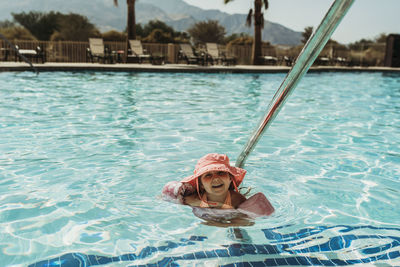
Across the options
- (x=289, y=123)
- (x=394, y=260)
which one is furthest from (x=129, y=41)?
(x=394, y=260)

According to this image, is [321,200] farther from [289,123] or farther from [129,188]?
[289,123]

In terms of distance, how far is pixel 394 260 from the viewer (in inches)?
100

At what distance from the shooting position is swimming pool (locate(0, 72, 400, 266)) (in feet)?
8.82

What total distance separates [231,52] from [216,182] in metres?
22.8

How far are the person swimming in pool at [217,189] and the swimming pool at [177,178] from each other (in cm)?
11

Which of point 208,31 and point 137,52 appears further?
point 208,31

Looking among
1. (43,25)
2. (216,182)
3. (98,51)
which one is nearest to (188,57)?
(98,51)

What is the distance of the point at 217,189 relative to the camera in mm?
3018

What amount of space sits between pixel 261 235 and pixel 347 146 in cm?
319

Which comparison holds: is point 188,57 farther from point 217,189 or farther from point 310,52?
point 310,52

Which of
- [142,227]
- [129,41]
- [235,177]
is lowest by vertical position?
[142,227]

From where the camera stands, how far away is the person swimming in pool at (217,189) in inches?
117

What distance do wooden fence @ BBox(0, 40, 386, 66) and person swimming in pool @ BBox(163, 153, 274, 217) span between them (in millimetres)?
17302

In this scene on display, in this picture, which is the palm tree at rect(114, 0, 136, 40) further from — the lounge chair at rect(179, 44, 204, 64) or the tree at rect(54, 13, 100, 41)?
the tree at rect(54, 13, 100, 41)
